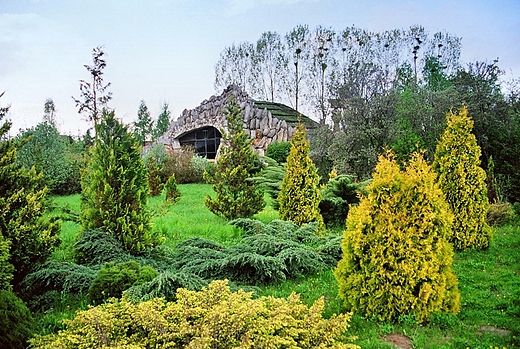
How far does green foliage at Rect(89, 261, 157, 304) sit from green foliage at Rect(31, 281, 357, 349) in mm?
1426

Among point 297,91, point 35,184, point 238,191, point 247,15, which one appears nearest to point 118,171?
point 35,184

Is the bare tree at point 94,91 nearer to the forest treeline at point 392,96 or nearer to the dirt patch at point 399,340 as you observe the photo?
the forest treeline at point 392,96

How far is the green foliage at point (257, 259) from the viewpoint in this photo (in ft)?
17.1

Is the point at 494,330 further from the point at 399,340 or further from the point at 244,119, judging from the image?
the point at 244,119

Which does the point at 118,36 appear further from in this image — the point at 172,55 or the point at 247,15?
the point at 247,15

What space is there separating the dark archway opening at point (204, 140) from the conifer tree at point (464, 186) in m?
26.2

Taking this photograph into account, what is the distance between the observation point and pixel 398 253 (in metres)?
4.09

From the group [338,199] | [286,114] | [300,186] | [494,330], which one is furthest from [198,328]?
[286,114]

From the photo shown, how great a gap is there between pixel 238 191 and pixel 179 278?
20.7ft

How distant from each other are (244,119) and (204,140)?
21.2 ft

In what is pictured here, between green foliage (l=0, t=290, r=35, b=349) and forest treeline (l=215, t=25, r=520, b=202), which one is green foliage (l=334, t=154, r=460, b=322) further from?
forest treeline (l=215, t=25, r=520, b=202)

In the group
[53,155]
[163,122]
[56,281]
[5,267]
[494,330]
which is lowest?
[494,330]

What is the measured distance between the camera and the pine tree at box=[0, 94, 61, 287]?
4918 mm

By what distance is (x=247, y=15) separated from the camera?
42.7 ft
